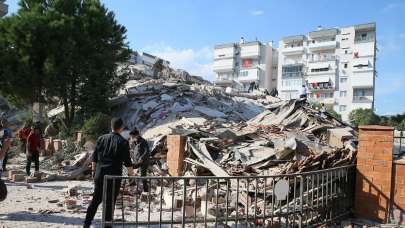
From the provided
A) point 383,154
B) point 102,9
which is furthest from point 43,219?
point 102,9

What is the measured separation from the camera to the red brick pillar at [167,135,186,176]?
1041cm

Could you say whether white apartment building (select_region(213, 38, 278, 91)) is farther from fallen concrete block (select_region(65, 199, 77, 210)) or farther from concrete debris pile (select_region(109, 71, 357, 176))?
fallen concrete block (select_region(65, 199, 77, 210))

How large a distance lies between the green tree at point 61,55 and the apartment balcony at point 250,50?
51.6m

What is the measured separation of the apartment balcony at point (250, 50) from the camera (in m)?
73.4

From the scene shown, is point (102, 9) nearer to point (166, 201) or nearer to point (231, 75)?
point (166, 201)

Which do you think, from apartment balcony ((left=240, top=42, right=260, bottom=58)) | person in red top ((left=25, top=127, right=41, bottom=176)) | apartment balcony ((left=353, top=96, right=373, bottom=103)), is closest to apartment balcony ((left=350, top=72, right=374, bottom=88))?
apartment balcony ((left=353, top=96, right=373, bottom=103))

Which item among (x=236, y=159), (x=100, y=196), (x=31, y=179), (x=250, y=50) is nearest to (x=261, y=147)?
(x=236, y=159)

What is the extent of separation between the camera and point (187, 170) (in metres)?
10.2

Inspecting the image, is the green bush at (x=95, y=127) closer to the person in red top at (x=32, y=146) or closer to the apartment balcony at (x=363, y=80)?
the person in red top at (x=32, y=146)

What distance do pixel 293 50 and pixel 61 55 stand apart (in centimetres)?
5231

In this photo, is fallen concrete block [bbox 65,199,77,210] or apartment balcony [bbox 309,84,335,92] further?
apartment balcony [bbox 309,84,335,92]

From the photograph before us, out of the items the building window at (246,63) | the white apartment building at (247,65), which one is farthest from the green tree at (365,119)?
the building window at (246,63)

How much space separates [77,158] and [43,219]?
6550 mm

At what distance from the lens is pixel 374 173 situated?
7387mm
